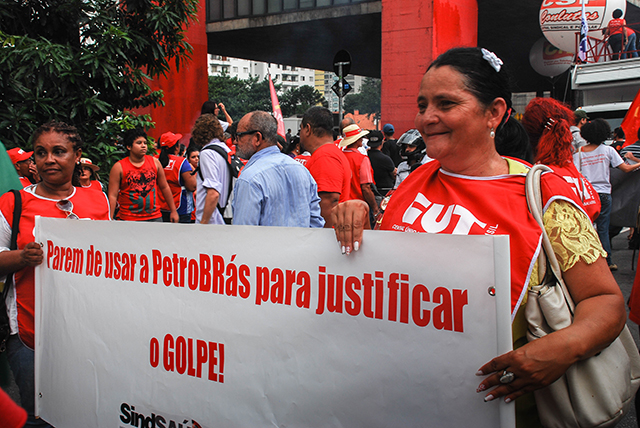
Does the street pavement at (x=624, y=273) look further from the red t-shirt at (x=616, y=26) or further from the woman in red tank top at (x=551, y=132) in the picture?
the red t-shirt at (x=616, y=26)

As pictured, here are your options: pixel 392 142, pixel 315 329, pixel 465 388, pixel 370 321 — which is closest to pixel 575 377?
pixel 465 388

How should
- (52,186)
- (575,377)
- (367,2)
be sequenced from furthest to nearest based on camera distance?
(367,2) → (52,186) → (575,377)

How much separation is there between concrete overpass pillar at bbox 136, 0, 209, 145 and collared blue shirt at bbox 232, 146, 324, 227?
15.1 meters

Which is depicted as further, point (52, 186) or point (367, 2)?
point (367, 2)

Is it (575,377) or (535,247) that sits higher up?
(535,247)

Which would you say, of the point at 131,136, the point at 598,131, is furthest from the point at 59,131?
the point at 598,131

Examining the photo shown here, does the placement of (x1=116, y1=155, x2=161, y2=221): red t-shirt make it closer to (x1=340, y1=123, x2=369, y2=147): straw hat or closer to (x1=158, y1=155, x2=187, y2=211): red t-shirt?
(x1=158, y1=155, x2=187, y2=211): red t-shirt

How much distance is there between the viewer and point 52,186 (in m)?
2.74

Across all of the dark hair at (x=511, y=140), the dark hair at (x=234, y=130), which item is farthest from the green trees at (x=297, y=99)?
the dark hair at (x=511, y=140)

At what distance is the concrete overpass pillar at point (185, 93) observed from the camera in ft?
59.4

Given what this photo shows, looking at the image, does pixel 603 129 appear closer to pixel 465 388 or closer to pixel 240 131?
pixel 240 131

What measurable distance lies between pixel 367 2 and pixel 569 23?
7351mm

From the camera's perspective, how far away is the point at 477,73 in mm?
1662

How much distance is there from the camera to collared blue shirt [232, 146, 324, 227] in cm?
362
